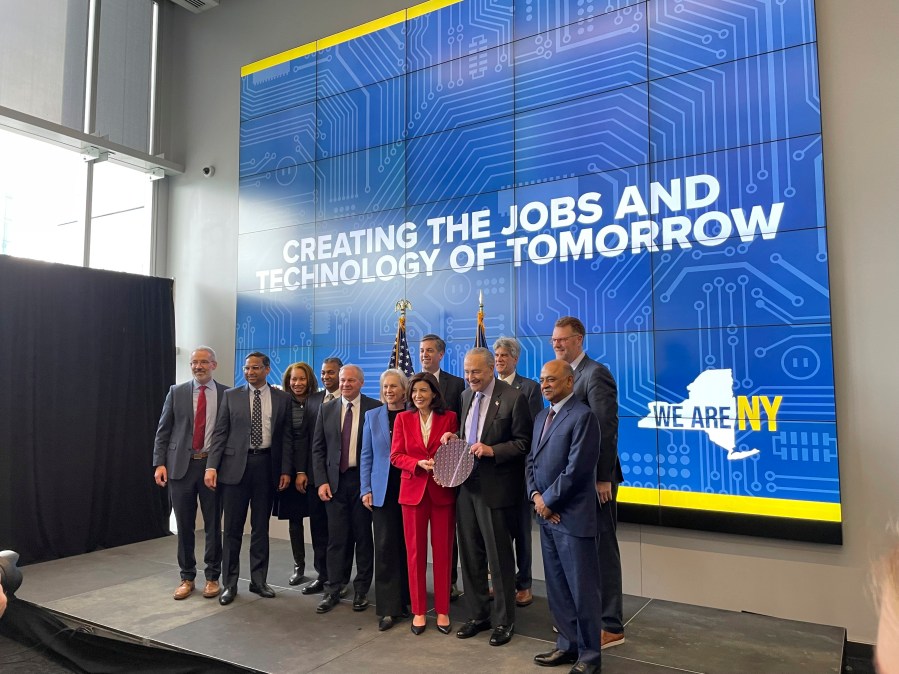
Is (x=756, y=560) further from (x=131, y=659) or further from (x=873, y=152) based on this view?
(x=131, y=659)

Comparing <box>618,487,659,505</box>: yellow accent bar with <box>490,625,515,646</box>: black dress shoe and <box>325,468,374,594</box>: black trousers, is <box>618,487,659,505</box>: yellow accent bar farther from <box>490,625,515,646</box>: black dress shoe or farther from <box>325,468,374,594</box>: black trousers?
<box>325,468,374,594</box>: black trousers

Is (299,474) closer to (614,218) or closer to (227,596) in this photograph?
(227,596)

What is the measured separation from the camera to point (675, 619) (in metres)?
4.02

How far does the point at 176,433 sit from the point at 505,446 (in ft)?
8.13

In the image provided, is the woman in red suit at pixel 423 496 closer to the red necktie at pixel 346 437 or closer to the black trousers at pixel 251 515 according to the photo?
the red necktie at pixel 346 437

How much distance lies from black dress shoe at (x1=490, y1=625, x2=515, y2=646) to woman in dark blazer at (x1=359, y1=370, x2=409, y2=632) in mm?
633

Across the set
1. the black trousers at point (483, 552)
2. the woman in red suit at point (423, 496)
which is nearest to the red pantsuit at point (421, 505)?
the woman in red suit at point (423, 496)

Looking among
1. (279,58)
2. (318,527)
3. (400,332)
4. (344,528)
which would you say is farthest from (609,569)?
(279,58)

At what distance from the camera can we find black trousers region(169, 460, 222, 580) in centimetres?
451

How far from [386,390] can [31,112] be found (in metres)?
5.06

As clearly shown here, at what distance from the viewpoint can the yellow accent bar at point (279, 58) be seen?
675 cm

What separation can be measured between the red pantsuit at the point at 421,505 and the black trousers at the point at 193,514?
156cm

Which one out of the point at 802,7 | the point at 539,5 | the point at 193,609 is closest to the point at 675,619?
the point at 193,609

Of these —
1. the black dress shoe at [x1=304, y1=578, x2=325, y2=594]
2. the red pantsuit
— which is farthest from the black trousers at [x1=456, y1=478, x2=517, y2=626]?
the black dress shoe at [x1=304, y1=578, x2=325, y2=594]
